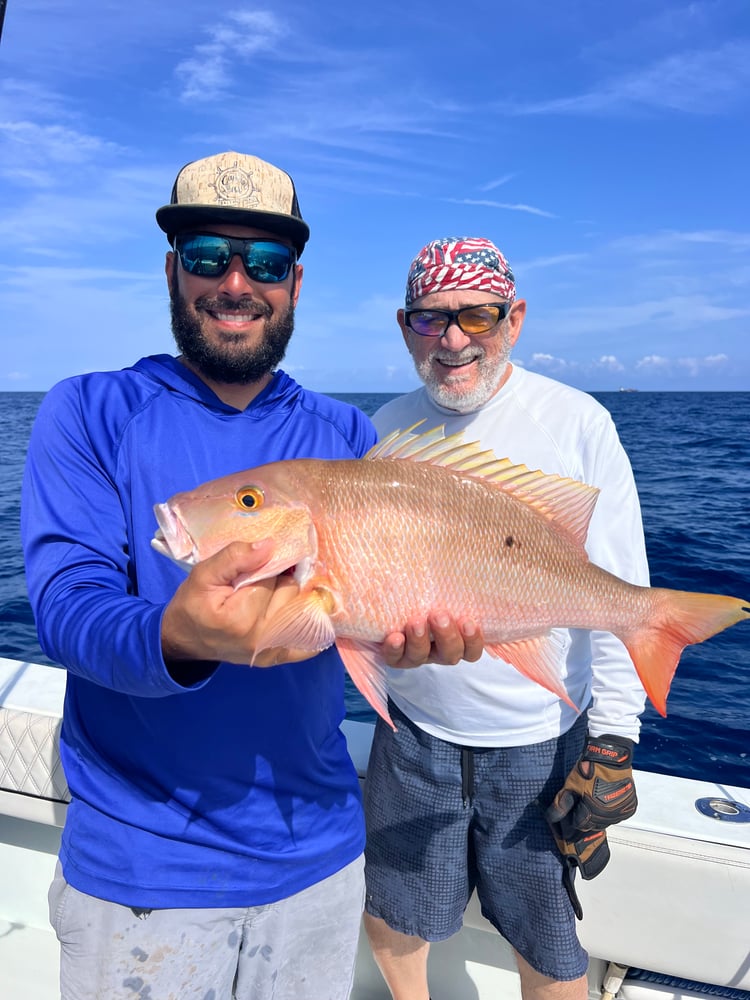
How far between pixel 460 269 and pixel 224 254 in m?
1.08

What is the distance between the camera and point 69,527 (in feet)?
6.13

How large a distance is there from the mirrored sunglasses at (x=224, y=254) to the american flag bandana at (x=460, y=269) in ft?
2.79

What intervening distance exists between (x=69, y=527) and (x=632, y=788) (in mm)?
2151

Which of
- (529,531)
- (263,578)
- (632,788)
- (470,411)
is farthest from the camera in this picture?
(470,411)

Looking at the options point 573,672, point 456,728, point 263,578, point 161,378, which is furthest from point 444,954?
point 161,378

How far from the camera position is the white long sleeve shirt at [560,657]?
8.97 feet

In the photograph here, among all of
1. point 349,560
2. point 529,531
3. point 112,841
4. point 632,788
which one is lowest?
point 112,841

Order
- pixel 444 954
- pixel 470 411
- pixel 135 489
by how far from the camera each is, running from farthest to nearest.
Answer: pixel 444 954, pixel 470 411, pixel 135 489

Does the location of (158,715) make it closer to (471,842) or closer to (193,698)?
(193,698)

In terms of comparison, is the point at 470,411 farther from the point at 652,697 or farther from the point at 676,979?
the point at 676,979

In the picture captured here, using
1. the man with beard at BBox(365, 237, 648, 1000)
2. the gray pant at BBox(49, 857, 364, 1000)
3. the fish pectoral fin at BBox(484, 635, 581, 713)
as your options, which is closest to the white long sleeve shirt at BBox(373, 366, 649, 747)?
the man with beard at BBox(365, 237, 648, 1000)

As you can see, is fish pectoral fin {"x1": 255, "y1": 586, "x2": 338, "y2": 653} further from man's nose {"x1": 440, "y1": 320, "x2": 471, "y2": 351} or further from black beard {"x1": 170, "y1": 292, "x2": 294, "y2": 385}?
man's nose {"x1": 440, "y1": 320, "x2": 471, "y2": 351}

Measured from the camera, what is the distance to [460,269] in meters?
2.91

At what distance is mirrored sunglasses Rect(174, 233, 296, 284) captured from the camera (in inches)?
88.4
